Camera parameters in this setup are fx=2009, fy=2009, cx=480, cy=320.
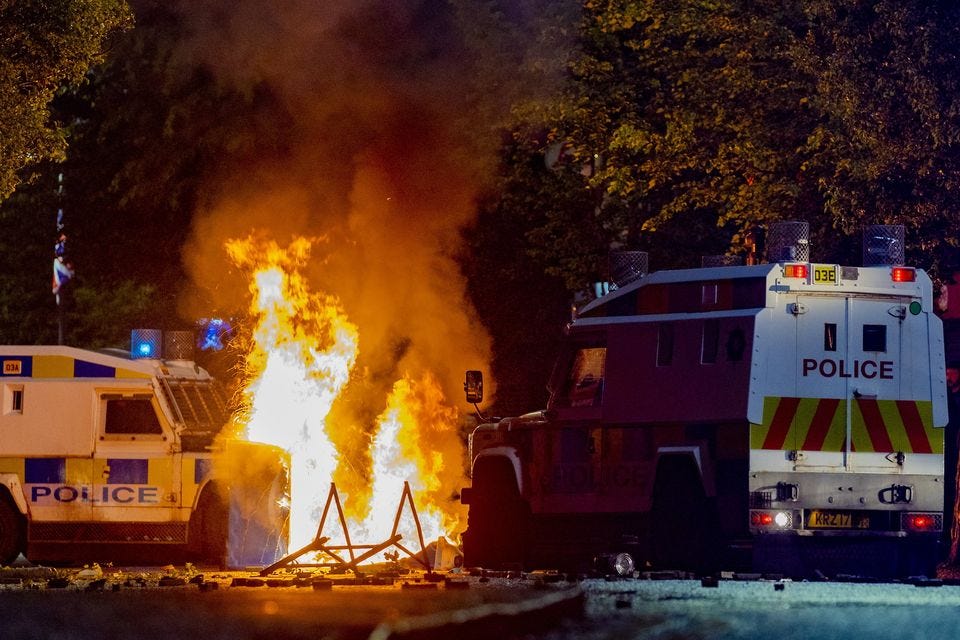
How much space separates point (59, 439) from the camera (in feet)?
74.7

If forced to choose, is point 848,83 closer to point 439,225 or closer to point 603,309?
point 603,309

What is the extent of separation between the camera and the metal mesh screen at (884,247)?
19281 mm

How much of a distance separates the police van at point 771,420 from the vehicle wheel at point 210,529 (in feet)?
14.9

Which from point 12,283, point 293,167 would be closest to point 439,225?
point 293,167

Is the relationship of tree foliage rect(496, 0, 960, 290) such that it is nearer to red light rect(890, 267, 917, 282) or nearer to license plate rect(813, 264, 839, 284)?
red light rect(890, 267, 917, 282)

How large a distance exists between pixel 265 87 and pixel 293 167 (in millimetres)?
1292

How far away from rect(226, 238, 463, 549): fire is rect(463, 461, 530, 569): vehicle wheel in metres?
1.84

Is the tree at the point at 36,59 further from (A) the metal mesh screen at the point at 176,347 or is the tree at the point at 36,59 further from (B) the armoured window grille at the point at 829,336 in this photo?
(B) the armoured window grille at the point at 829,336

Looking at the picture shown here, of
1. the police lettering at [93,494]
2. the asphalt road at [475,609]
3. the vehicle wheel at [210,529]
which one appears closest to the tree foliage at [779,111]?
the asphalt road at [475,609]

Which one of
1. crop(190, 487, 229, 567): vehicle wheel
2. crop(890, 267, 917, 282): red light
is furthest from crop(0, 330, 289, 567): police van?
crop(890, 267, 917, 282): red light

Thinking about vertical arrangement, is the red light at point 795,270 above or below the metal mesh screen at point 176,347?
above

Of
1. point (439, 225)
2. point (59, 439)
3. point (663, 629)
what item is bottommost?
point (663, 629)

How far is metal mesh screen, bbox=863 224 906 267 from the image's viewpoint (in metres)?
19.3

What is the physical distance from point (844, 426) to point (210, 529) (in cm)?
761
